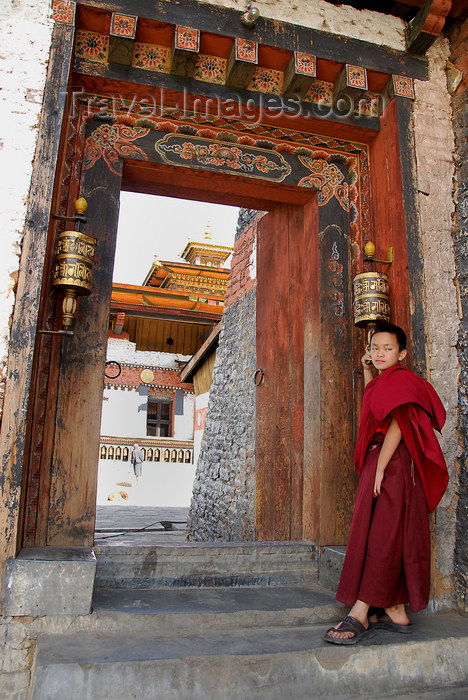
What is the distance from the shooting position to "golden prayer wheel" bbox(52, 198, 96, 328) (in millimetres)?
2686

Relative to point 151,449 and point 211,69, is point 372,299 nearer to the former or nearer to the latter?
point 211,69

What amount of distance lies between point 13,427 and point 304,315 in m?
2.02

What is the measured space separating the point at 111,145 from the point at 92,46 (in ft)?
1.79

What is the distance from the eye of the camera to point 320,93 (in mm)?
3461

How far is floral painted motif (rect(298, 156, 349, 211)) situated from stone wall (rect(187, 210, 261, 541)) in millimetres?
2349

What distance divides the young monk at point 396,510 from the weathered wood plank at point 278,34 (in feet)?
6.64

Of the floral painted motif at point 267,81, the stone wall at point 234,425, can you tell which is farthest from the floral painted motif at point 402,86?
the stone wall at point 234,425

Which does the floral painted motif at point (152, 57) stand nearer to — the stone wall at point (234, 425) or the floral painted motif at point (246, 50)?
the floral painted motif at point (246, 50)

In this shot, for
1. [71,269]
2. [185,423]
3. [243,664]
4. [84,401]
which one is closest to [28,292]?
[71,269]

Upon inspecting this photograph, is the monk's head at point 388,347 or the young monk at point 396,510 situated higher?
the monk's head at point 388,347

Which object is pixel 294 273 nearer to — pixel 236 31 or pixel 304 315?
pixel 304 315

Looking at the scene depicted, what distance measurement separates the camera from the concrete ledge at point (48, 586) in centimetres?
216

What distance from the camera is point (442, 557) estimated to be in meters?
2.81

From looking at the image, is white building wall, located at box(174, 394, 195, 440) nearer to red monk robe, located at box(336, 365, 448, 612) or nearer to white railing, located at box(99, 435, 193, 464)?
white railing, located at box(99, 435, 193, 464)
